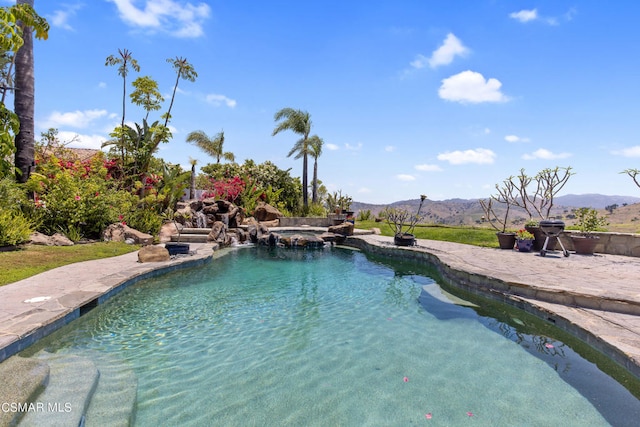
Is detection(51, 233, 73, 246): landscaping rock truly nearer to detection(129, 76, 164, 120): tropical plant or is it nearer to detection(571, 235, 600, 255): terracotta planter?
detection(129, 76, 164, 120): tropical plant

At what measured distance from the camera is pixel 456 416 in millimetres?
2855

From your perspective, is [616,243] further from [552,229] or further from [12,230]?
[12,230]

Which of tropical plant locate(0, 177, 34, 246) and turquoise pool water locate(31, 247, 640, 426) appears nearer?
turquoise pool water locate(31, 247, 640, 426)

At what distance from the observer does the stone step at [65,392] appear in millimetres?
2402

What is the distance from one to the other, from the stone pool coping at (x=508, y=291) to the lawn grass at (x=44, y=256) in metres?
0.32

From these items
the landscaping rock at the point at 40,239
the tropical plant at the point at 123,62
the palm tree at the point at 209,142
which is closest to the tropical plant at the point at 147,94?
the tropical plant at the point at 123,62

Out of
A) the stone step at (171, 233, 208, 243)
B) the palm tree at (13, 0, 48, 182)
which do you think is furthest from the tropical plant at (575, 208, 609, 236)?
the palm tree at (13, 0, 48, 182)

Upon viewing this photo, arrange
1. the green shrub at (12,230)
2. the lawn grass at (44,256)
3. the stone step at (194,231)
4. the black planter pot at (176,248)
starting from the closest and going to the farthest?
the lawn grass at (44,256), the green shrub at (12,230), the black planter pot at (176,248), the stone step at (194,231)

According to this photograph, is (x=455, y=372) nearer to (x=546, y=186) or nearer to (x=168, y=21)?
(x=168, y=21)

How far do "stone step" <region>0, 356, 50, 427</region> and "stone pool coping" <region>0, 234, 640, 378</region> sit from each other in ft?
1.32

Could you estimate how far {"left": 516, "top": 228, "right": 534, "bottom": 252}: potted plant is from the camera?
1078 cm

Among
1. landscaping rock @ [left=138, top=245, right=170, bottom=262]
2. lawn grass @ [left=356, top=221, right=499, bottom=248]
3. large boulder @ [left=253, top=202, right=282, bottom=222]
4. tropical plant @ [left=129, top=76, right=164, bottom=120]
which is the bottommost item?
landscaping rock @ [left=138, top=245, right=170, bottom=262]

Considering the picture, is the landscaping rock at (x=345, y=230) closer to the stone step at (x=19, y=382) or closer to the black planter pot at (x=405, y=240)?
the black planter pot at (x=405, y=240)

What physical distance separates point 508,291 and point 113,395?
20.9ft
